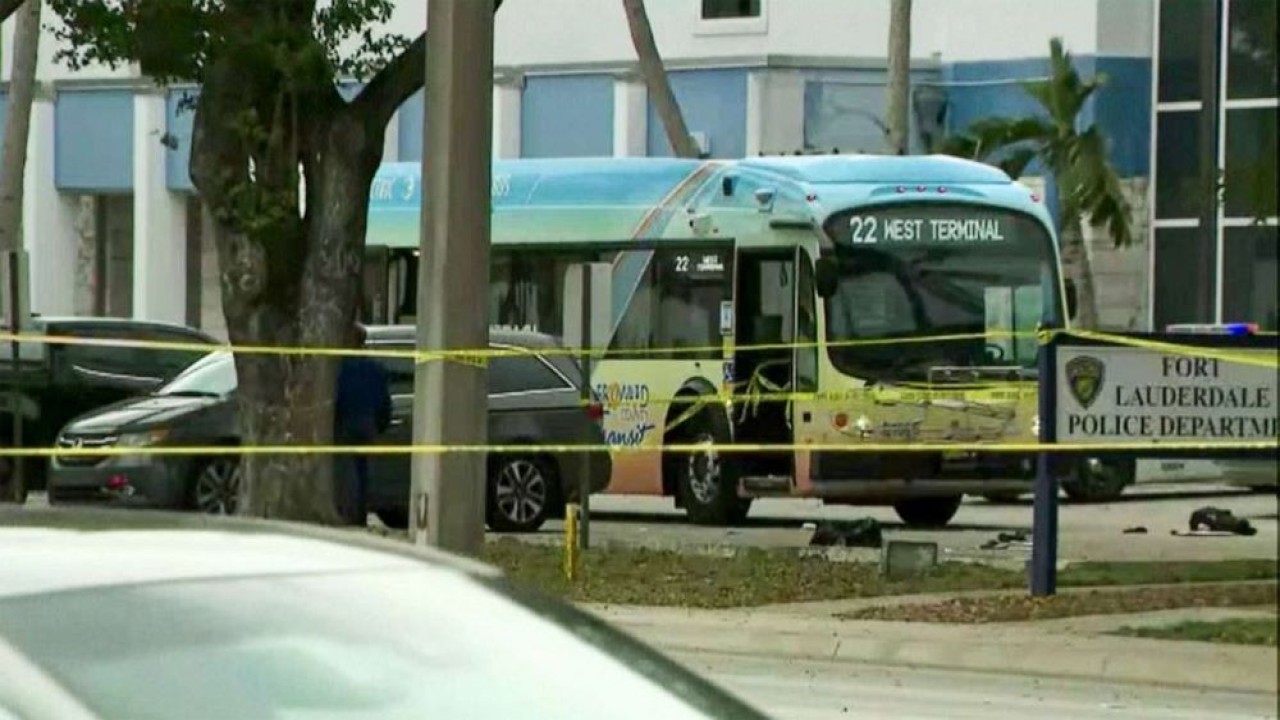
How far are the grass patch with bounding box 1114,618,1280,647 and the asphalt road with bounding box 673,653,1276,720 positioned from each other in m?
0.33

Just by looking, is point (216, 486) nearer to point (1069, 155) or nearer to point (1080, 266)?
point (1080, 266)

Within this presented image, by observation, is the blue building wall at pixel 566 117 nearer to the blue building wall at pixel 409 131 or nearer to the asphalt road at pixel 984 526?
the blue building wall at pixel 409 131

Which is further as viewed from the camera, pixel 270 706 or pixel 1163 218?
pixel 1163 218

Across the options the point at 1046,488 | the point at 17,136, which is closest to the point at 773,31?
the point at 17,136

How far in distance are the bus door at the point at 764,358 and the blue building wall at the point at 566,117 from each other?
48.4 feet

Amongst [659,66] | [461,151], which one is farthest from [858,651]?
[659,66]

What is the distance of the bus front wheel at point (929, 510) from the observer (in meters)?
22.9

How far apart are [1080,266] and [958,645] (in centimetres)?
1505

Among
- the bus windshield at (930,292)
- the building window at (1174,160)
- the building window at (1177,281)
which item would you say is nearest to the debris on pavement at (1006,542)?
the bus windshield at (930,292)

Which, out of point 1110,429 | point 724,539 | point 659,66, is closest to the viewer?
point 1110,429

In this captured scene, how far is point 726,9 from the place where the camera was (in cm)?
3725

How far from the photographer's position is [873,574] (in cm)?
1708

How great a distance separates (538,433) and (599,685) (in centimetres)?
1675

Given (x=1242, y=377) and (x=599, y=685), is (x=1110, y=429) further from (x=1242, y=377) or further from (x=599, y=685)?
(x=599, y=685)
